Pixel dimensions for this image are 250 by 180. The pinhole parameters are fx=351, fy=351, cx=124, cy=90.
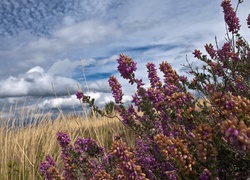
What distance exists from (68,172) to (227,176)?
5.23 ft

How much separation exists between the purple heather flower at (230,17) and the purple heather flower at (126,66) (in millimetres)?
1708

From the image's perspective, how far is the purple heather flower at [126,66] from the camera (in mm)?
2982

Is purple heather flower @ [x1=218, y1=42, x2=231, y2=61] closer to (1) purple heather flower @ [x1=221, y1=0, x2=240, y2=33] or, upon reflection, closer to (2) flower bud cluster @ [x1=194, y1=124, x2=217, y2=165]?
(1) purple heather flower @ [x1=221, y1=0, x2=240, y2=33]

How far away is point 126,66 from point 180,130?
34.4 inches

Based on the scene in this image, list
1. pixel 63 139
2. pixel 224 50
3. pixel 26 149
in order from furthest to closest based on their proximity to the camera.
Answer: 1. pixel 26 149
2. pixel 224 50
3. pixel 63 139

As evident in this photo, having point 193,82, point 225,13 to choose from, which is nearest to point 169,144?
point 193,82

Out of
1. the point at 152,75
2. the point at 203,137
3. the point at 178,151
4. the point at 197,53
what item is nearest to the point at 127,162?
the point at 178,151

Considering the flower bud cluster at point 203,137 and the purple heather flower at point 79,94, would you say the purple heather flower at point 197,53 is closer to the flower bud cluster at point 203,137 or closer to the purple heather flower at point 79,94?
the purple heather flower at point 79,94

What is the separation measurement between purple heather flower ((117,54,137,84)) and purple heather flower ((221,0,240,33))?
5.60 ft

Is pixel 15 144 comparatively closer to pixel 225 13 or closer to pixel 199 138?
pixel 225 13

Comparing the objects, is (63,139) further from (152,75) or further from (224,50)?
(224,50)

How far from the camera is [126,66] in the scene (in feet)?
9.83

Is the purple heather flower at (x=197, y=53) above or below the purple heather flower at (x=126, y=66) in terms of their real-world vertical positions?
above

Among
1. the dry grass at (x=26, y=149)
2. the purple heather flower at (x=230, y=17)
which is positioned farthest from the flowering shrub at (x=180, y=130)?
the dry grass at (x=26, y=149)
